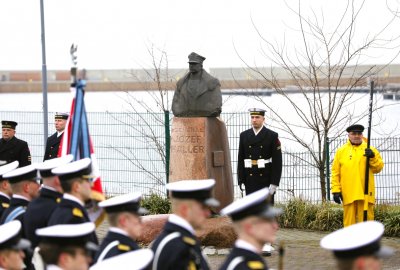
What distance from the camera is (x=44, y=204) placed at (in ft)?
23.7

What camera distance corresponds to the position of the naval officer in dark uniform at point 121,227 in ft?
18.8

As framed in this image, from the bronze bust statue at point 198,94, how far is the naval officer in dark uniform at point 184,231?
6.60 meters

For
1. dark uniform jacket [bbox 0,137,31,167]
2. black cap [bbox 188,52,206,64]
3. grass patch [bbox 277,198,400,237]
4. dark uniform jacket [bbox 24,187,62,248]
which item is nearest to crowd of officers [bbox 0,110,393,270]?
dark uniform jacket [bbox 24,187,62,248]

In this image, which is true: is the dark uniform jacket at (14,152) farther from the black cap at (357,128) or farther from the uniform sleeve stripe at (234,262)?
the uniform sleeve stripe at (234,262)

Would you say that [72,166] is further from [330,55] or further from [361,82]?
[361,82]

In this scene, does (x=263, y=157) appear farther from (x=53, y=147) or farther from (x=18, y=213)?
(x=18, y=213)

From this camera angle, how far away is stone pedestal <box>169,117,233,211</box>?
1243cm

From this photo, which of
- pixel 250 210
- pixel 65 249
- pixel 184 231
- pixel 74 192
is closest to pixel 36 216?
pixel 74 192

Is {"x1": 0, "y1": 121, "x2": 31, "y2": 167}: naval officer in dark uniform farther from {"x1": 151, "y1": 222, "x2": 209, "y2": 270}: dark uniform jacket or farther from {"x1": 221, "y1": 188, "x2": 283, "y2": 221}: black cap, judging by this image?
{"x1": 221, "y1": 188, "x2": 283, "y2": 221}: black cap

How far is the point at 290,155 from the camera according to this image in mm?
17016

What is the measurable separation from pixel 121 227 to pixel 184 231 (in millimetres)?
456

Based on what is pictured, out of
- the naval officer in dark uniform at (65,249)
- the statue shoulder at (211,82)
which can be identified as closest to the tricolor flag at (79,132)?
the naval officer in dark uniform at (65,249)

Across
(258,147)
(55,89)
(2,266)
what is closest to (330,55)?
(258,147)

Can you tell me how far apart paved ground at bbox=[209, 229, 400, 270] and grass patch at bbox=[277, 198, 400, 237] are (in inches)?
12.3
